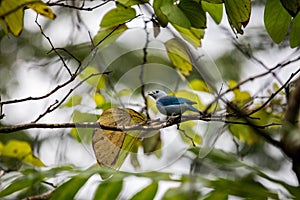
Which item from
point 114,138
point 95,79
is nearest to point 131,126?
point 114,138

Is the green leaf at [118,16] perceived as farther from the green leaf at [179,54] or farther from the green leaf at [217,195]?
the green leaf at [217,195]

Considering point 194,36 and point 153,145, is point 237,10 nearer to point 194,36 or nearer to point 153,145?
point 194,36

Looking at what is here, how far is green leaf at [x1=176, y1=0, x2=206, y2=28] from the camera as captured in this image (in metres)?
0.63

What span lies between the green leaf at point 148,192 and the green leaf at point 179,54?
1.12ft

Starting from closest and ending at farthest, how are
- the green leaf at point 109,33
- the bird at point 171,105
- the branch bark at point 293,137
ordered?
the branch bark at point 293,137
the bird at point 171,105
the green leaf at point 109,33

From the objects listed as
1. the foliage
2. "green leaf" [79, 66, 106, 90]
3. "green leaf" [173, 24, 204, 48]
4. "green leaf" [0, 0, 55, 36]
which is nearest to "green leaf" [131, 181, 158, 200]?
the foliage

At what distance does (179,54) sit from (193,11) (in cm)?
27

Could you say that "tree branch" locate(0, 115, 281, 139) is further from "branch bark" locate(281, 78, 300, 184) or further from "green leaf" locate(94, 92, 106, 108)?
"green leaf" locate(94, 92, 106, 108)

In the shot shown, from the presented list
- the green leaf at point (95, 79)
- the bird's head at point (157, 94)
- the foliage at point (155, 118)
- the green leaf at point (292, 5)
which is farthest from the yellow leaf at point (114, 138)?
the green leaf at point (95, 79)

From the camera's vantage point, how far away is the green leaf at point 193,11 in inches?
25.0

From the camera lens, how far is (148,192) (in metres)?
0.59

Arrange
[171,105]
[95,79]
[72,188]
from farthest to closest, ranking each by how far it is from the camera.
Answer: [95,79], [171,105], [72,188]

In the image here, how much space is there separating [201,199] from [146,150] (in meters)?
0.40

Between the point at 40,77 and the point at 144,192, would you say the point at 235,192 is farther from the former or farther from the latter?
the point at 40,77
